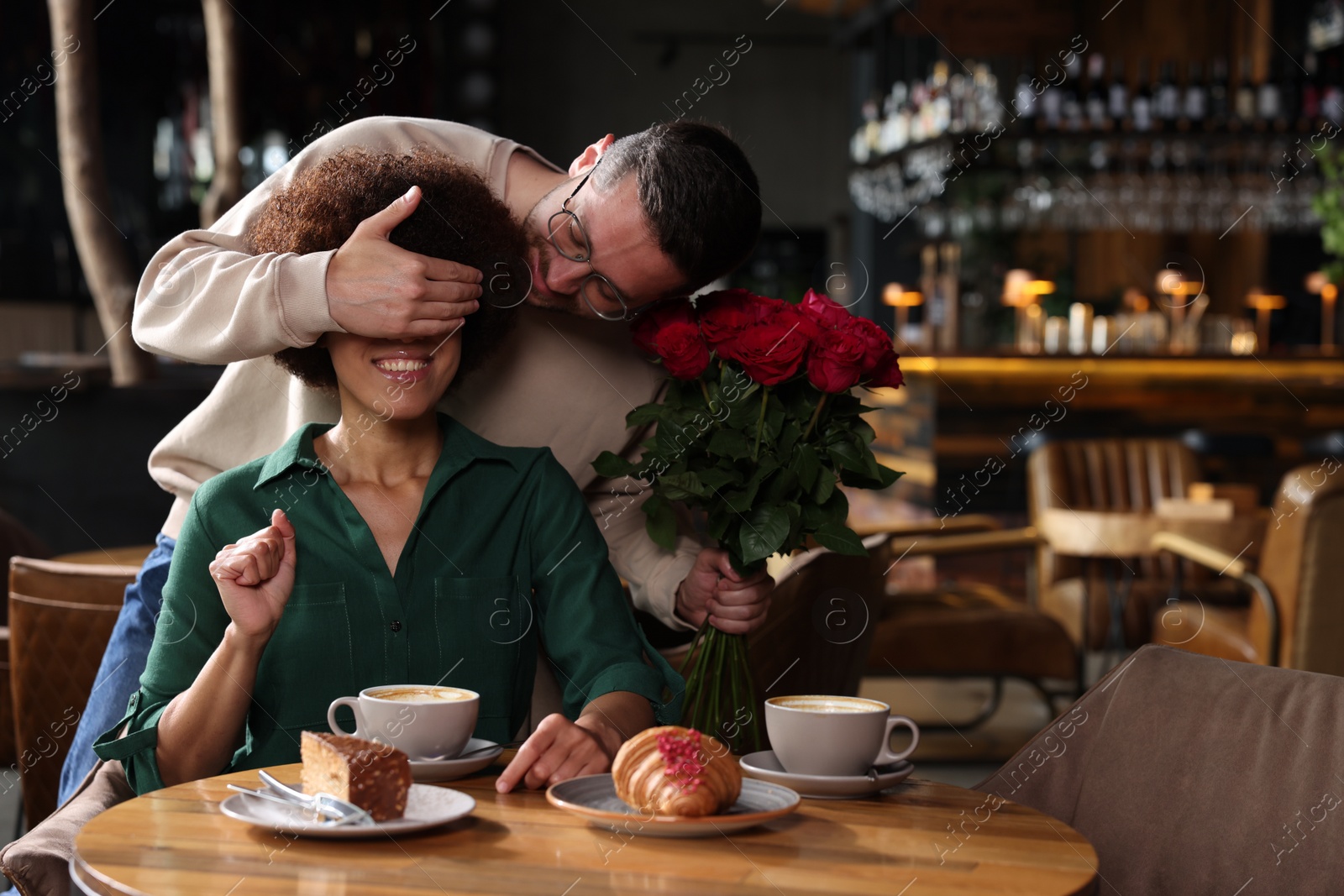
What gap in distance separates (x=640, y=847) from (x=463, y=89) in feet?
28.9

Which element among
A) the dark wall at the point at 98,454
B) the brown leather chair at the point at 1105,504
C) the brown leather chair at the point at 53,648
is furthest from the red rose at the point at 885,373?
the dark wall at the point at 98,454

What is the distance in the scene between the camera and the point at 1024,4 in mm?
7086

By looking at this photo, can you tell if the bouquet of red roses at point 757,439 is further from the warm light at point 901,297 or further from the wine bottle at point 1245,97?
the warm light at point 901,297

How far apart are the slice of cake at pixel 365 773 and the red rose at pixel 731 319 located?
679mm

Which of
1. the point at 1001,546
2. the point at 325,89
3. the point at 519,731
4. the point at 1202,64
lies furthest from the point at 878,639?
the point at 1202,64

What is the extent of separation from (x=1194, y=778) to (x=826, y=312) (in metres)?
0.64

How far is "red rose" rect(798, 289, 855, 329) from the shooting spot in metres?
1.56

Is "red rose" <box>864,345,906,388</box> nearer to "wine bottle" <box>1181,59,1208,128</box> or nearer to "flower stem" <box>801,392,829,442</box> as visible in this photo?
"flower stem" <box>801,392,829,442</box>

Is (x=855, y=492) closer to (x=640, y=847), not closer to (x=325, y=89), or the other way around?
(x=325, y=89)

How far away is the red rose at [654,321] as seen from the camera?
1671 millimetres

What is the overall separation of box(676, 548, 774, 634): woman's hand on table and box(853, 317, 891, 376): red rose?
28 centimetres

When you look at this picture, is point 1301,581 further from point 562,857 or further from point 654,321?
point 562,857

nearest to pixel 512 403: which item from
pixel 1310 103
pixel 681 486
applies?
pixel 681 486

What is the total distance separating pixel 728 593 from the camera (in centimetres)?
160
